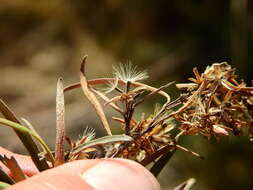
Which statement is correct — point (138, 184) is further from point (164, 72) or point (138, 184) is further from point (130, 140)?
point (164, 72)

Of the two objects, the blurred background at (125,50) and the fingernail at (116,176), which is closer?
the fingernail at (116,176)

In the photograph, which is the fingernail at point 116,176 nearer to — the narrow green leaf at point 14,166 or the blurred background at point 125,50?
the narrow green leaf at point 14,166

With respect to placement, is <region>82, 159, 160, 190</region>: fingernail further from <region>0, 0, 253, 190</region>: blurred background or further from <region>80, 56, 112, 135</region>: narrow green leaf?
<region>0, 0, 253, 190</region>: blurred background

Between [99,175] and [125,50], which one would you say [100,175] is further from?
[125,50]

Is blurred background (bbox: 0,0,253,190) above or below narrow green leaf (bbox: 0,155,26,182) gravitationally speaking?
below

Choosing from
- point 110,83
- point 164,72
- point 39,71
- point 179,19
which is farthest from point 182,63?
point 110,83

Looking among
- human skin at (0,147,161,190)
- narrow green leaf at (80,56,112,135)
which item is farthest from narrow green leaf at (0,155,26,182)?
narrow green leaf at (80,56,112,135)

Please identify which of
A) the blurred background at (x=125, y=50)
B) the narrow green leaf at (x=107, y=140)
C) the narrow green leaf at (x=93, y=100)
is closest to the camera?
the narrow green leaf at (x=107, y=140)

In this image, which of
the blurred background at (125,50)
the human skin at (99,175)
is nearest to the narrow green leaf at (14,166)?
the human skin at (99,175)
